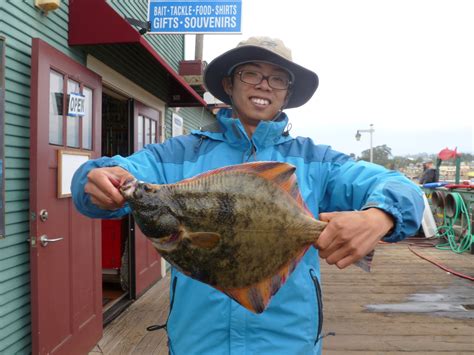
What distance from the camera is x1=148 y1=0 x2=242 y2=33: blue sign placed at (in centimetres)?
549

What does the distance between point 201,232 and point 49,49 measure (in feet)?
9.26

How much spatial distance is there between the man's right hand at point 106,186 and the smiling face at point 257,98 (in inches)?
26.6

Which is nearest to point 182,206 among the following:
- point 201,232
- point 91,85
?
point 201,232

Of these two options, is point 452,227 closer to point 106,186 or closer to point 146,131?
point 146,131

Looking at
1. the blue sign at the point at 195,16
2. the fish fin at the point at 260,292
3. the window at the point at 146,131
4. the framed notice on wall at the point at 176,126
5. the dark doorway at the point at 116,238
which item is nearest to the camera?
the fish fin at the point at 260,292

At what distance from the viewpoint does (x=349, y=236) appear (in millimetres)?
1246

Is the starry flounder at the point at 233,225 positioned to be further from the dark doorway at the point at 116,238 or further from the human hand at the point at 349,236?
the dark doorway at the point at 116,238

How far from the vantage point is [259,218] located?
1276 mm

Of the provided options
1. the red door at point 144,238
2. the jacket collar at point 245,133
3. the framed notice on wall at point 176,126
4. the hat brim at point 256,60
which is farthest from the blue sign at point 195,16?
the jacket collar at point 245,133

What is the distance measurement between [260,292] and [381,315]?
4.76 metres

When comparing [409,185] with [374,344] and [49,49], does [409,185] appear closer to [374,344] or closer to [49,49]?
[49,49]

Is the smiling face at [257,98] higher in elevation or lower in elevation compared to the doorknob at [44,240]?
higher

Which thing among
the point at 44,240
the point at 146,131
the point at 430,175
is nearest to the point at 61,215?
the point at 44,240

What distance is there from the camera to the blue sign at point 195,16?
5.49m
